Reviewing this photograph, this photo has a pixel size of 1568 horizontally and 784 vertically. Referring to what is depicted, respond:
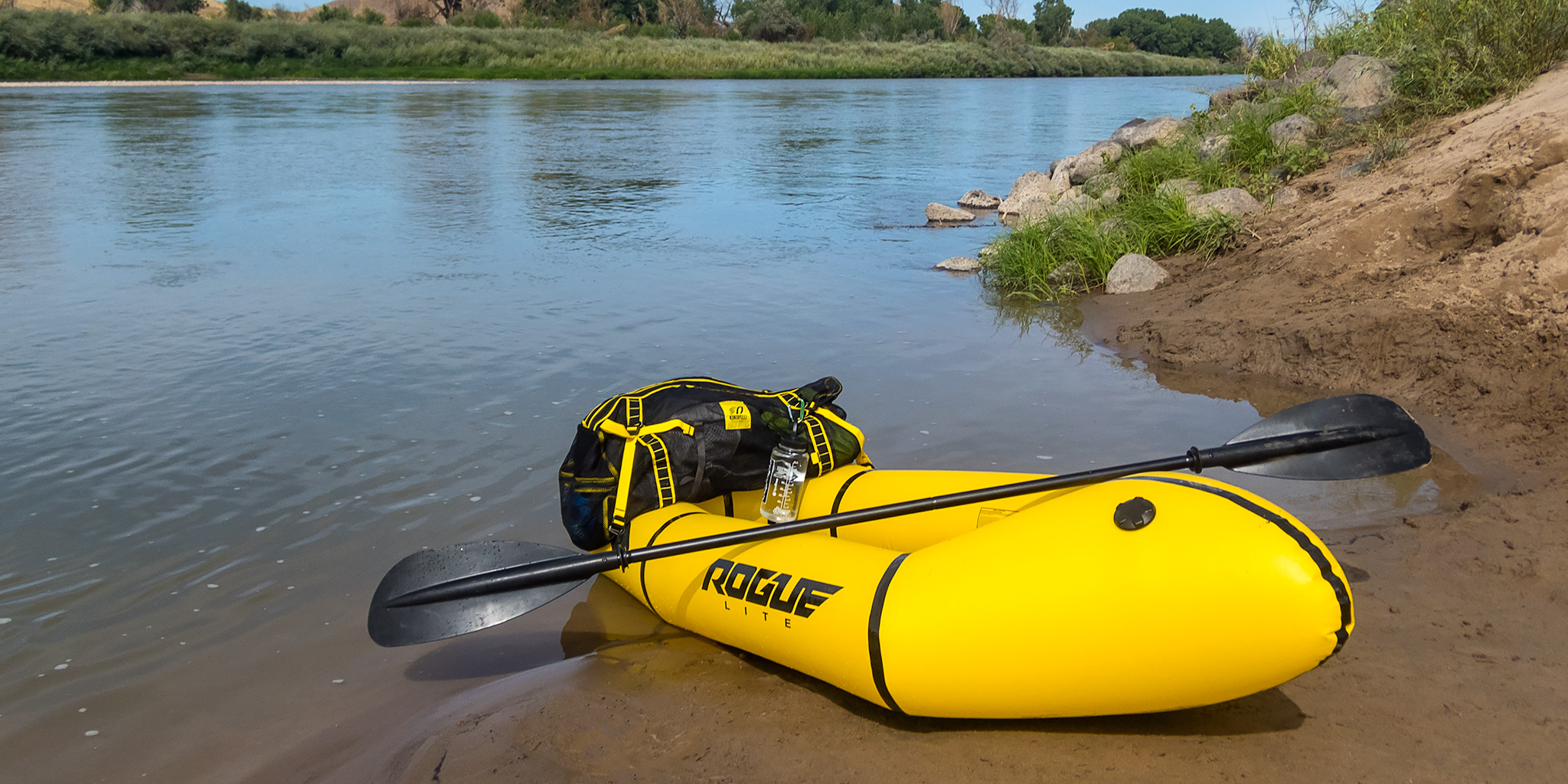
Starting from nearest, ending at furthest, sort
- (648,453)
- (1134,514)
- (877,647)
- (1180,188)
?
(1134,514), (877,647), (648,453), (1180,188)

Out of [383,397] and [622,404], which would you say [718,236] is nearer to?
[383,397]

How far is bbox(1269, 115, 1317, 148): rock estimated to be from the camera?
26.2ft

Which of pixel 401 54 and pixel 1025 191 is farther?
pixel 401 54

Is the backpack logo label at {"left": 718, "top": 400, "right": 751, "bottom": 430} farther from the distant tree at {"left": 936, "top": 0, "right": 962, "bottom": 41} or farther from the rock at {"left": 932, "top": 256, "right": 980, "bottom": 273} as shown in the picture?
the distant tree at {"left": 936, "top": 0, "right": 962, "bottom": 41}

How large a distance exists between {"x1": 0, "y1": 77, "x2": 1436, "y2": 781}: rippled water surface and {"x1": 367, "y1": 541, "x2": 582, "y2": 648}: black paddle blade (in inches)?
10.1

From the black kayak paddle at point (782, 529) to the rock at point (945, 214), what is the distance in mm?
8273

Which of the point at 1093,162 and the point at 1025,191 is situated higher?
the point at 1093,162

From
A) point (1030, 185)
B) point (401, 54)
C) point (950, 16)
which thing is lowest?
point (1030, 185)

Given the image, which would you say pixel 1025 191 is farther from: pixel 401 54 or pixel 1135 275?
pixel 401 54

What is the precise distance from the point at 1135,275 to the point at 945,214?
4222 millimetres

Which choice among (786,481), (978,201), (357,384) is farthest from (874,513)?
(978,201)

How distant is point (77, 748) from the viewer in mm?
2664

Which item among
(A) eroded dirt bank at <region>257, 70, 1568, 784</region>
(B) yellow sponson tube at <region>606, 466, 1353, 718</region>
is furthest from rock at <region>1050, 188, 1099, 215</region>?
(B) yellow sponson tube at <region>606, 466, 1353, 718</region>

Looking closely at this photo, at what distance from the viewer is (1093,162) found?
10875mm
